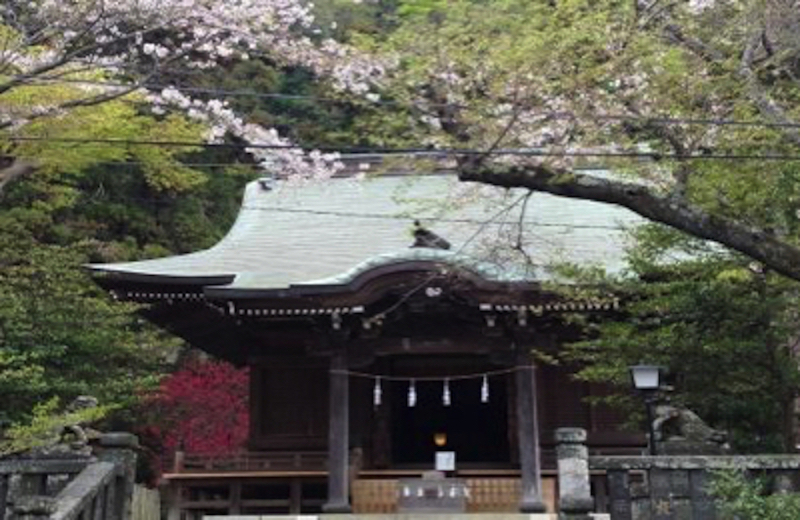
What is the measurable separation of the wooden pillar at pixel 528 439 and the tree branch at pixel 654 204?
5800 mm

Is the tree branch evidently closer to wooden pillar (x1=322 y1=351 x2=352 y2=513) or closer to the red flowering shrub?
wooden pillar (x1=322 y1=351 x2=352 y2=513)

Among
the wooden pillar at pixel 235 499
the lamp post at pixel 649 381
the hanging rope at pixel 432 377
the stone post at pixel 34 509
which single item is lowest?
the wooden pillar at pixel 235 499

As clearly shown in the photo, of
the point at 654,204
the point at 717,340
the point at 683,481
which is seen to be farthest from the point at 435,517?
the point at 654,204

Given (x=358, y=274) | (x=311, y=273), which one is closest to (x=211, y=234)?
(x=311, y=273)

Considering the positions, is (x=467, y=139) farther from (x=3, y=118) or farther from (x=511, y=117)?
(x=3, y=118)

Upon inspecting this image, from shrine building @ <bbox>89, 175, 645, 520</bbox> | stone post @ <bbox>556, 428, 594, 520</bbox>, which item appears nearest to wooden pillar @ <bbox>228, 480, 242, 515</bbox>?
shrine building @ <bbox>89, 175, 645, 520</bbox>

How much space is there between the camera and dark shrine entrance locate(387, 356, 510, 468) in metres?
16.0

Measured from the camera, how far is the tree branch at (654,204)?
7121mm

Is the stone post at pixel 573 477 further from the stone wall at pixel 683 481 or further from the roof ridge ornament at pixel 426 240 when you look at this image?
the roof ridge ornament at pixel 426 240

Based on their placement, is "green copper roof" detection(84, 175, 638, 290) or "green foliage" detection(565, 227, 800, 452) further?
"green copper roof" detection(84, 175, 638, 290)

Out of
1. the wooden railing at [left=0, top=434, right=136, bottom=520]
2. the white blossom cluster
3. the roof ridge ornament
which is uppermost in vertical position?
the white blossom cluster

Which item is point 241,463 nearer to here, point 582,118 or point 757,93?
point 582,118

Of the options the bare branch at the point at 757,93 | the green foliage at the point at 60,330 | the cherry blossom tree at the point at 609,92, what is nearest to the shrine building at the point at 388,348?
the green foliage at the point at 60,330

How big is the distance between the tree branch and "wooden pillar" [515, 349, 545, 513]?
19.0ft
